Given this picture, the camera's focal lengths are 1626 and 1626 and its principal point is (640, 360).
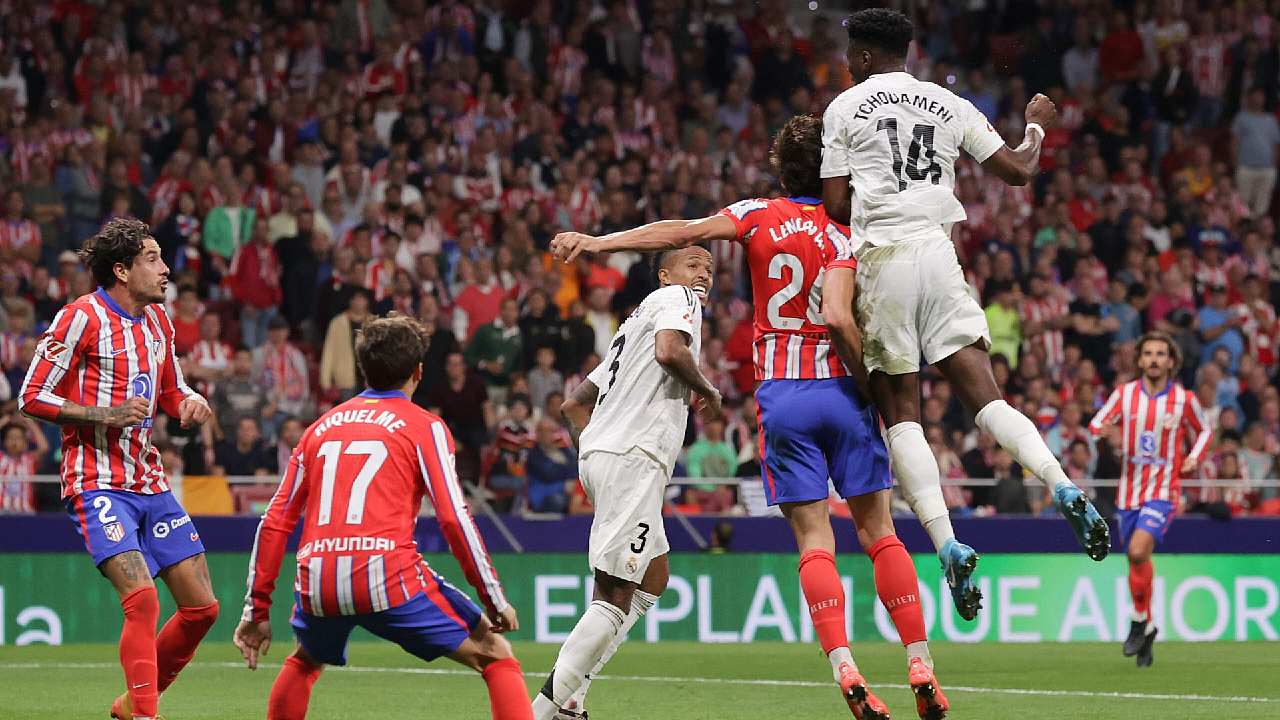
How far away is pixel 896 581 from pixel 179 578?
10.7 feet

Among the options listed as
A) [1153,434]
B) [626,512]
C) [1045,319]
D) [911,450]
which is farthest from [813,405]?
[1045,319]

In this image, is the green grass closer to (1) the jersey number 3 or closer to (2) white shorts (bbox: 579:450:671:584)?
(2) white shorts (bbox: 579:450:671:584)

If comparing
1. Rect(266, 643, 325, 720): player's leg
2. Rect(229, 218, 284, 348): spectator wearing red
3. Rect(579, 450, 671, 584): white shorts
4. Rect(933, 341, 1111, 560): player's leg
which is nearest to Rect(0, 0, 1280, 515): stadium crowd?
Rect(229, 218, 284, 348): spectator wearing red

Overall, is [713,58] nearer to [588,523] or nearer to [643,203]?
[643,203]

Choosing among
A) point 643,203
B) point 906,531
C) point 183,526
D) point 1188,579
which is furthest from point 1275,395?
point 183,526

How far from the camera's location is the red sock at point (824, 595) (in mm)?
6750

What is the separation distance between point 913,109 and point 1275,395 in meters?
11.8

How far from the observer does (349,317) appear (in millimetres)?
15594

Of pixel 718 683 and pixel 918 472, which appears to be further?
pixel 718 683

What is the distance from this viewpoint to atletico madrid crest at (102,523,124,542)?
728cm

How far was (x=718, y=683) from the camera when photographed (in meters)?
10.6

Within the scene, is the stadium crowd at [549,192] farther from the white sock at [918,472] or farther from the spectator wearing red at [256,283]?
the white sock at [918,472]

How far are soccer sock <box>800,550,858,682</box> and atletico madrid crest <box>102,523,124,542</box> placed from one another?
120 inches

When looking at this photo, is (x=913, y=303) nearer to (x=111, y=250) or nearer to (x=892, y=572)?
(x=892, y=572)
